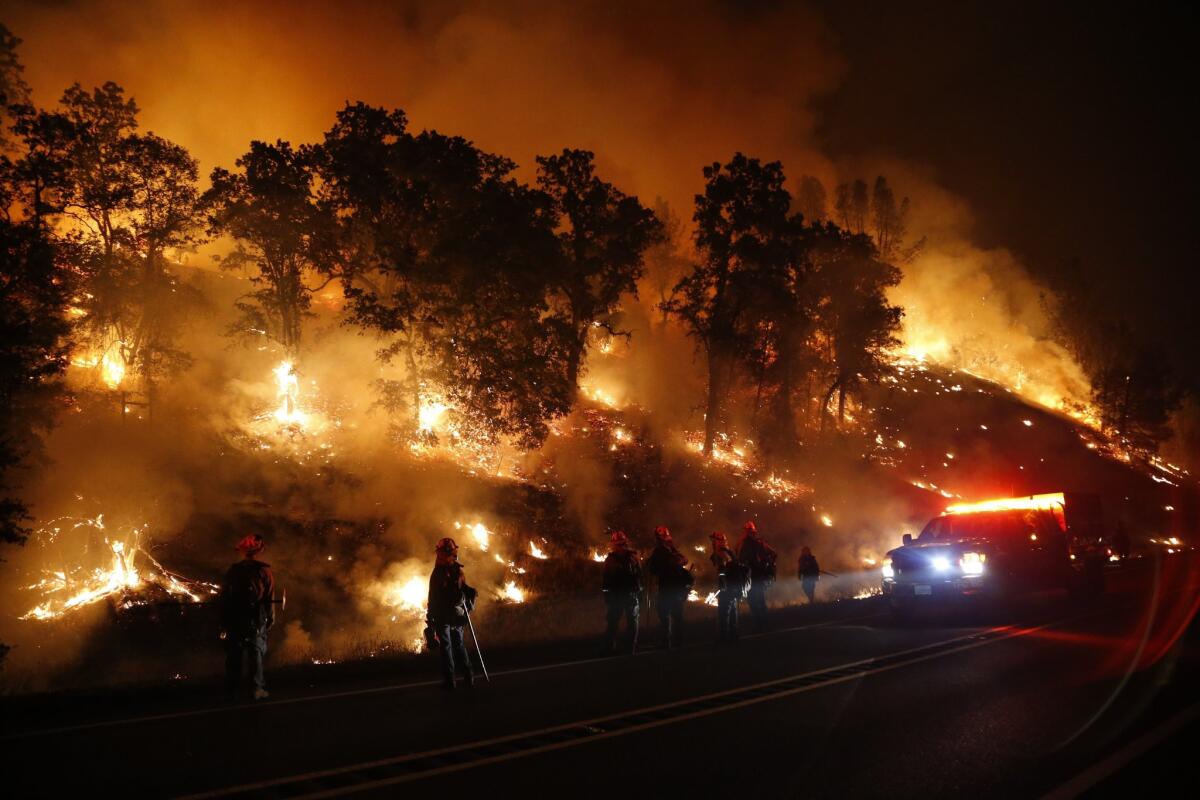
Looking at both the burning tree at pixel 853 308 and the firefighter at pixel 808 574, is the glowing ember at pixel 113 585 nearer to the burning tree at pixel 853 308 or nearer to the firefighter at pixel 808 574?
the firefighter at pixel 808 574

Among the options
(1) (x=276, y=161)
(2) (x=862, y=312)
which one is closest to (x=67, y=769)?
(1) (x=276, y=161)

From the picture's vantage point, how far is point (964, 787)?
5.52 meters

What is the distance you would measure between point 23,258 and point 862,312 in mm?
38808

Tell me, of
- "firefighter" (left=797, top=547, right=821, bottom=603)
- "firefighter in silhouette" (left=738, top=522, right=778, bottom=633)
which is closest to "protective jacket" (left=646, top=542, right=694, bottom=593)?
"firefighter in silhouette" (left=738, top=522, right=778, bottom=633)

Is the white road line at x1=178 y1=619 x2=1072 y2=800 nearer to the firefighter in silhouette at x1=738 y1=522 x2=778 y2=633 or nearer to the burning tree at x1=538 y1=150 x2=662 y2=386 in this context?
the firefighter in silhouette at x1=738 y1=522 x2=778 y2=633

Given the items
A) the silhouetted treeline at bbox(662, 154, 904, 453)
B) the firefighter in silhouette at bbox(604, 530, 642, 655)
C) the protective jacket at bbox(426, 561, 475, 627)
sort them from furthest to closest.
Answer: the silhouetted treeline at bbox(662, 154, 904, 453) < the firefighter in silhouette at bbox(604, 530, 642, 655) < the protective jacket at bbox(426, 561, 475, 627)

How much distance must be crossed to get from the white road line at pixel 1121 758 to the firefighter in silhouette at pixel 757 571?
8694 mm

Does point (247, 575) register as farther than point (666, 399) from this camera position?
No

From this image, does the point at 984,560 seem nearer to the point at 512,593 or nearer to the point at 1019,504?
the point at 1019,504

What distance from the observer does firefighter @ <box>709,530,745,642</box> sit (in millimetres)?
13648

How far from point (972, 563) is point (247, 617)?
1311 centimetres

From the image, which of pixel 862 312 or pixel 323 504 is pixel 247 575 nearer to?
pixel 323 504

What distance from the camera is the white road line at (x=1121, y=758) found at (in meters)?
5.41

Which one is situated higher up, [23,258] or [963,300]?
[963,300]
